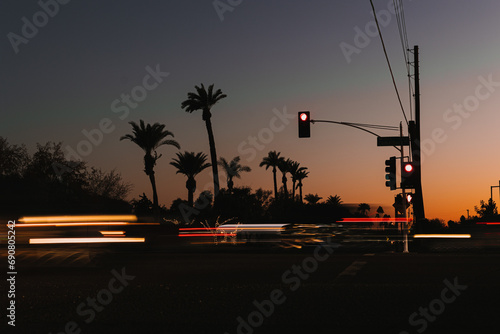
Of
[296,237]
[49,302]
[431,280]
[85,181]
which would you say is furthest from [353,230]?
[49,302]

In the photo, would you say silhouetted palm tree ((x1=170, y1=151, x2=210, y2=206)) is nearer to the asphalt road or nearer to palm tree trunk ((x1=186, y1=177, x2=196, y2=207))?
palm tree trunk ((x1=186, y1=177, x2=196, y2=207))

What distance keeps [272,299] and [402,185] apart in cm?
2037

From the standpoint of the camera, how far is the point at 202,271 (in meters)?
15.7

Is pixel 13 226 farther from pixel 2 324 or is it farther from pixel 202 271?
pixel 2 324

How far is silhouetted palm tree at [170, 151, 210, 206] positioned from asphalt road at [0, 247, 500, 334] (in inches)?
2126

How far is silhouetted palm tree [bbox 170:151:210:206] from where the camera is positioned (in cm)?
7156

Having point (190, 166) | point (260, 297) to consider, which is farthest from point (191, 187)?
point (260, 297)

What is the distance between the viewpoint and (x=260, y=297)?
1084 centimetres

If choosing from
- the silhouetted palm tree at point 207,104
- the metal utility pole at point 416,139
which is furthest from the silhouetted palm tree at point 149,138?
the metal utility pole at point 416,139

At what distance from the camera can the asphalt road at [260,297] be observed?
27.6 feet

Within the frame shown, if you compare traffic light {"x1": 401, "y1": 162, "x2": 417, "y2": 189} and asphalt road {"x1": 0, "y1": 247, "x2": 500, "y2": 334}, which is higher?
traffic light {"x1": 401, "y1": 162, "x2": 417, "y2": 189}

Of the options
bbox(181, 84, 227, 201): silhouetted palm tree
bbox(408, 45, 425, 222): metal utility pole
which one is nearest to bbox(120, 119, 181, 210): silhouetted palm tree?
bbox(181, 84, 227, 201): silhouetted palm tree

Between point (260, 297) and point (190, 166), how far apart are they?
61158 mm

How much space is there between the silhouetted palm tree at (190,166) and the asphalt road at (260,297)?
5400cm
